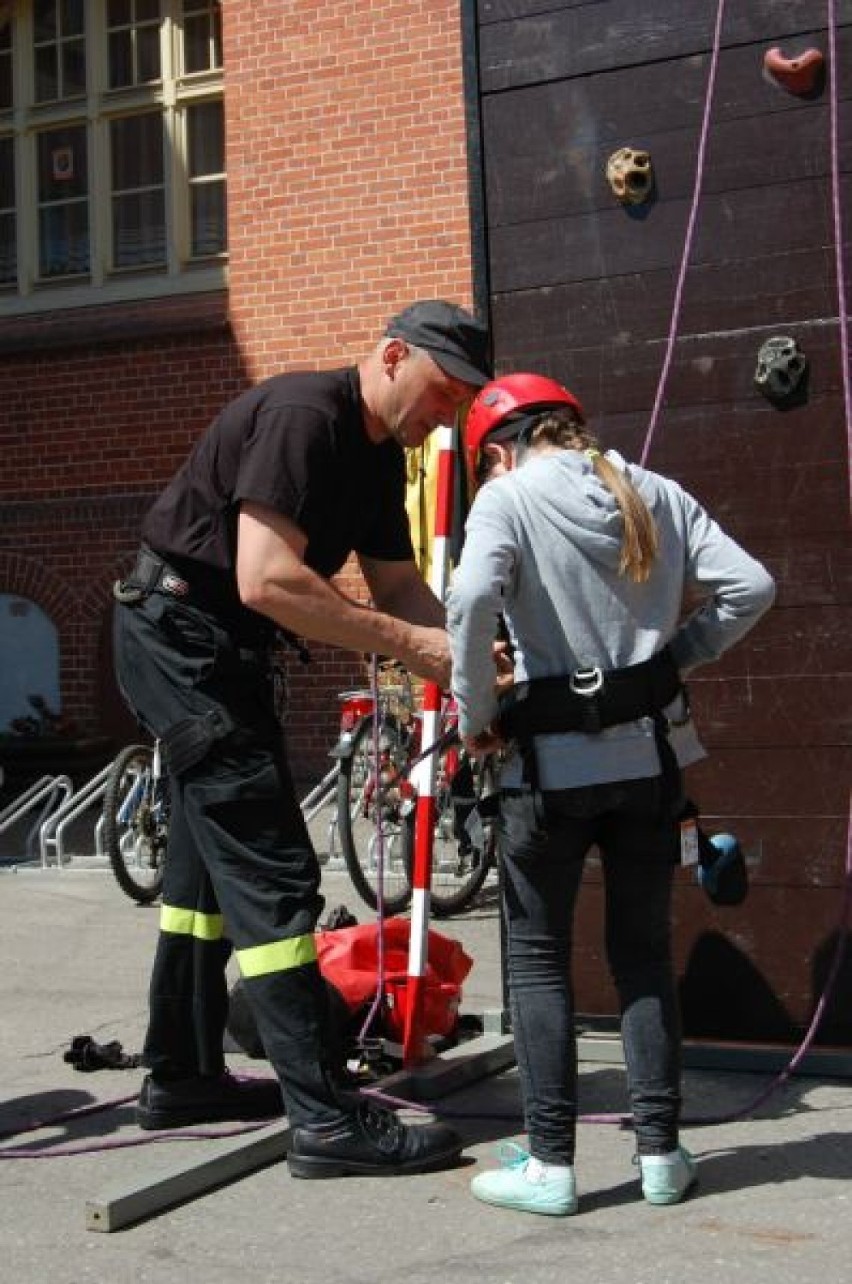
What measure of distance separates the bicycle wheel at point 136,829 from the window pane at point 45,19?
7.19 metres

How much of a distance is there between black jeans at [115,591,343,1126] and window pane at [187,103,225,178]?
9.57 metres

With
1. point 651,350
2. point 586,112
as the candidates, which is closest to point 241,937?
point 651,350

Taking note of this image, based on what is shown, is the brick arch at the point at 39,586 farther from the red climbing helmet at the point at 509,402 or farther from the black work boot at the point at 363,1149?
the red climbing helmet at the point at 509,402

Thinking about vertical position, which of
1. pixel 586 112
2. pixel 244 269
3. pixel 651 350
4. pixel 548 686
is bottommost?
pixel 548 686

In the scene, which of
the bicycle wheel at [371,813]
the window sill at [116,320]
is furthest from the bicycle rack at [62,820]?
the window sill at [116,320]

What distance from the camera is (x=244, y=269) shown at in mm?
12836

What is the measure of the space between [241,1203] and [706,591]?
67.3 inches

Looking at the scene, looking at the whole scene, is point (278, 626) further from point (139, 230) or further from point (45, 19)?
point (45, 19)

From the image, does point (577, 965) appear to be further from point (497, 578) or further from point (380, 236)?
point (380, 236)

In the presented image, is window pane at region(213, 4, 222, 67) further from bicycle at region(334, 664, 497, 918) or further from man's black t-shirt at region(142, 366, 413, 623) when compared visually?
man's black t-shirt at region(142, 366, 413, 623)

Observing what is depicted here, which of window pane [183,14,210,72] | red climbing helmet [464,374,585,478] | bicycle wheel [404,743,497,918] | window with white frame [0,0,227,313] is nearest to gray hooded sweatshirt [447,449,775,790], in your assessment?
red climbing helmet [464,374,585,478]

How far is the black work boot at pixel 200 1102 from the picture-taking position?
15.5ft

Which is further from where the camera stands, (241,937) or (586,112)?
(586,112)

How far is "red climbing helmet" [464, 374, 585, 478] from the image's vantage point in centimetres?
405
